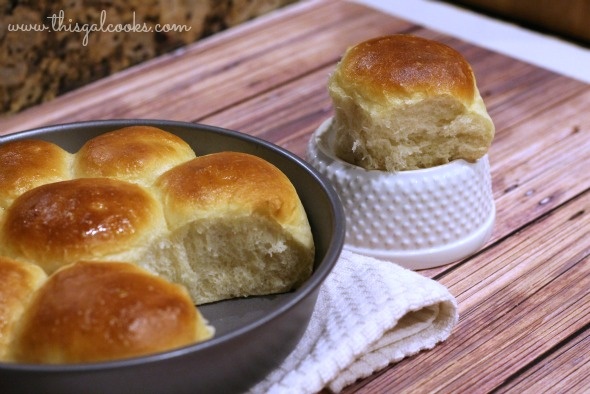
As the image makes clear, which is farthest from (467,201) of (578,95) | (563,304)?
(578,95)

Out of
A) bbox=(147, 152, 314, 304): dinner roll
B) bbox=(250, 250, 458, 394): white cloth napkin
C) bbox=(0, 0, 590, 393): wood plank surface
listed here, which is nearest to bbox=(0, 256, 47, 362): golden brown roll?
bbox=(147, 152, 314, 304): dinner roll

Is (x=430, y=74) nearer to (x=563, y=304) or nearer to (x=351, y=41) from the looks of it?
(x=563, y=304)

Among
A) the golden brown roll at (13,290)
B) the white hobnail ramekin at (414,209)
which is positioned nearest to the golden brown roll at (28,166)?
the golden brown roll at (13,290)

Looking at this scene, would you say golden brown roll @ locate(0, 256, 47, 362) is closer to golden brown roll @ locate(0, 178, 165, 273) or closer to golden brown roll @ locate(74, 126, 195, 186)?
golden brown roll @ locate(0, 178, 165, 273)

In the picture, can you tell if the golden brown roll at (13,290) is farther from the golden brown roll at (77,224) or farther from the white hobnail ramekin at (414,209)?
the white hobnail ramekin at (414,209)

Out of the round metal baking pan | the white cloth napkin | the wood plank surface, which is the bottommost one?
the wood plank surface

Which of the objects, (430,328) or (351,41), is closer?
(430,328)

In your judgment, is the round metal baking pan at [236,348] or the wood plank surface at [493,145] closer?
the round metal baking pan at [236,348]
